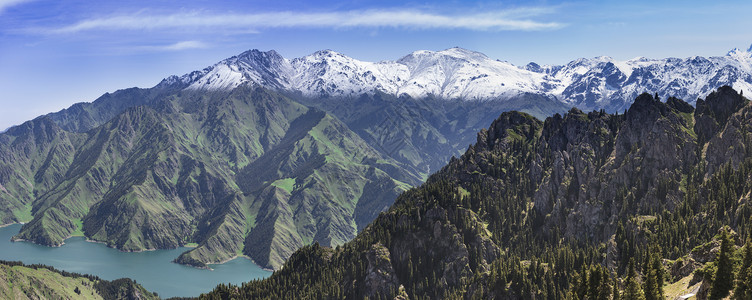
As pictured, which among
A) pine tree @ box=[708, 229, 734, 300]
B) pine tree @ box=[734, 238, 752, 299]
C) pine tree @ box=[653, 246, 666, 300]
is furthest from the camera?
pine tree @ box=[653, 246, 666, 300]

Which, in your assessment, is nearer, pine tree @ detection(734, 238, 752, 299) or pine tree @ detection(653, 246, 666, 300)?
pine tree @ detection(734, 238, 752, 299)

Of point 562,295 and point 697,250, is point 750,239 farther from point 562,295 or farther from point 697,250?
point 562,295

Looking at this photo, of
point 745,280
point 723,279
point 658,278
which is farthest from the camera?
point 658,278

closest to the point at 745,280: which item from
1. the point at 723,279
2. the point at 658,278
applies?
the point at 723,279

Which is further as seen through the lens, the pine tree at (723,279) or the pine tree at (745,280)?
the pine tree at (723,279)

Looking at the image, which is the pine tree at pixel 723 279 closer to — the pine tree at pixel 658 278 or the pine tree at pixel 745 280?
the pine tree at pixel 745 280

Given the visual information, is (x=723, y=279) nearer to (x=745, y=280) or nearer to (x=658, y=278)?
(x=745, y=280)

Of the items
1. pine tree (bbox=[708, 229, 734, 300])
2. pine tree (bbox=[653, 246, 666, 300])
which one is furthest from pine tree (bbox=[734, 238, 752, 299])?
pine tree (bbox=[653, 246, 666, 300])

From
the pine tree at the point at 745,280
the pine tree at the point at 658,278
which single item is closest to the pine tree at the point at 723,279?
the pine tree at the point at 745,280

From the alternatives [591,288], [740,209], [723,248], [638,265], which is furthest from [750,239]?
[740,209]

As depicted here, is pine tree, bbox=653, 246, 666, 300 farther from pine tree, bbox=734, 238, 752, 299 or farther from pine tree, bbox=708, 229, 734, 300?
pine tree, bbox=734, 238, 752, 299

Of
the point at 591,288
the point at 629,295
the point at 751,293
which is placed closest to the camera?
the point at 751,293
